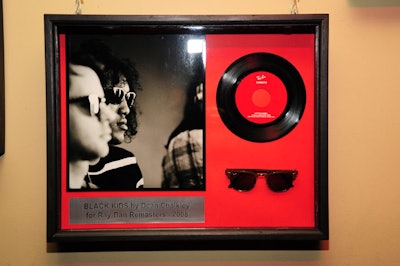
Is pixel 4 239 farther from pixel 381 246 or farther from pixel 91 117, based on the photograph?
pixel 381 246

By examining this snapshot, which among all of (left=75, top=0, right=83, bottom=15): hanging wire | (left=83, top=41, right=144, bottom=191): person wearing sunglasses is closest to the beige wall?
(left=75, top=0, right=83, bottom=15): hanging wire

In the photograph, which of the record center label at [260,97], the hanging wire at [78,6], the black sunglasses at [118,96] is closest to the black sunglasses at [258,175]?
the record center label at [260,97]

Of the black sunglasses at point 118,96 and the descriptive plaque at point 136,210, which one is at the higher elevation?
the black sunglasses at point 118,96

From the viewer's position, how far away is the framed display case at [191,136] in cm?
84

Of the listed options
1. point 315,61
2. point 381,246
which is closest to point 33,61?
point 315,61

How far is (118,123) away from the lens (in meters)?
0.85

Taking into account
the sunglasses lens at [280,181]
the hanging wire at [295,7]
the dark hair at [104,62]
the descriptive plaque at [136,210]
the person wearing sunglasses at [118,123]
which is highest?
the hanging wire at [295,7]

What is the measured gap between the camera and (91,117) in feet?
2.77

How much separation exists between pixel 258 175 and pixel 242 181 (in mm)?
35

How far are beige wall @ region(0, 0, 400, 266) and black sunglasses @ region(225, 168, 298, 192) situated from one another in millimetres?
106

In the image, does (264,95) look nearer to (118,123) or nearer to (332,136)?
(332,136)

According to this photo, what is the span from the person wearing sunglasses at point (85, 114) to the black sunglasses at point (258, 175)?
0.27 meters

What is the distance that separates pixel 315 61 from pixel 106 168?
0.47m

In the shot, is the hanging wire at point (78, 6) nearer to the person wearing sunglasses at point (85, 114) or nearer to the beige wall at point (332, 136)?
the beige wall at point (332, 136)
